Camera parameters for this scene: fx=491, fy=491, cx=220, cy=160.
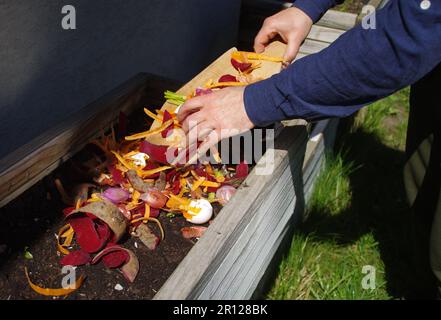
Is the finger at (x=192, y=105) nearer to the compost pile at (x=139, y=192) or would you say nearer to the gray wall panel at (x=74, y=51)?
the compost pile at (x=139, y=192)

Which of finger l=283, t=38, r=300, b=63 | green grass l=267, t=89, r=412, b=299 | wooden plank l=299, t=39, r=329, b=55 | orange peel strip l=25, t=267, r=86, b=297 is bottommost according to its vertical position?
green grass l=267, t=89, r=412, b=299

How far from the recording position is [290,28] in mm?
2111

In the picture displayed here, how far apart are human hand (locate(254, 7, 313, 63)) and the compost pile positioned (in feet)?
0.30

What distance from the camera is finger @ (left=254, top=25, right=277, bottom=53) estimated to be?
2.15 metres

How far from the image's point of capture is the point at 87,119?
6.29ft

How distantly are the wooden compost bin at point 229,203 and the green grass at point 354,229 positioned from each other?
1.26 ft

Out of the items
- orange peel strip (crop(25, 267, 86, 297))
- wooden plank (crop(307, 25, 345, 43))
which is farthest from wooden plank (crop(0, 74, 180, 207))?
wooden plank (crop(307, 25, 345, 43))

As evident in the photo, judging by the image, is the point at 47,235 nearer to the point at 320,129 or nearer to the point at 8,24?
the point at 8,24

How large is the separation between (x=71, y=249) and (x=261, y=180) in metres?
0.69

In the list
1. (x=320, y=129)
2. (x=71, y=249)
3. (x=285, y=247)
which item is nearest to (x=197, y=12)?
(x=320, y=129)

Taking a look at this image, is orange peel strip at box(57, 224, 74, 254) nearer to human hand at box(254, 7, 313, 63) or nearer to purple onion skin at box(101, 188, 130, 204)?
purple onion skin at box(101, 188, 130, 204)

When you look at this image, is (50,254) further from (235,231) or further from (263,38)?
(263,38)

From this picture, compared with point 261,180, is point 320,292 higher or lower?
lower

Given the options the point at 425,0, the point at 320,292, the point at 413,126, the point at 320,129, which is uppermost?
the point at 425,0
